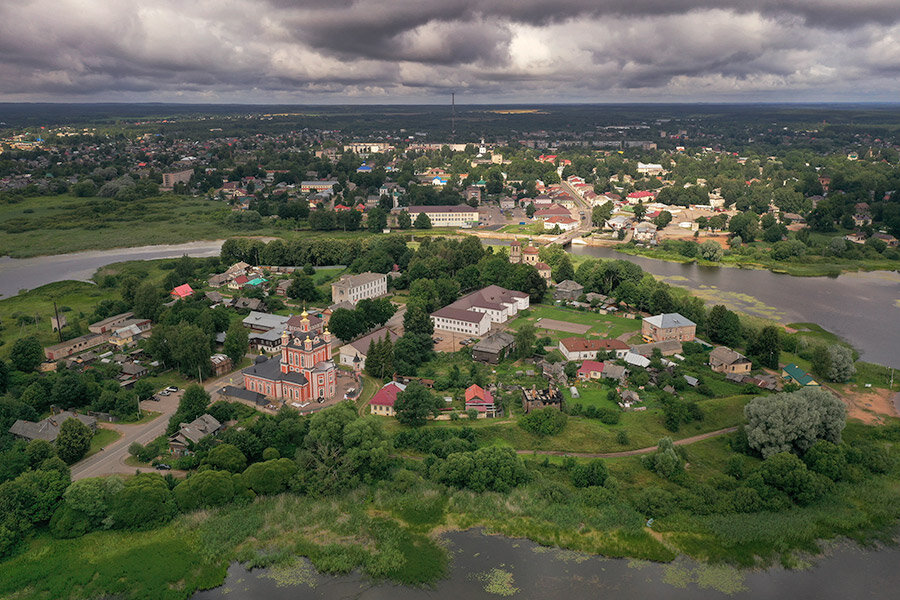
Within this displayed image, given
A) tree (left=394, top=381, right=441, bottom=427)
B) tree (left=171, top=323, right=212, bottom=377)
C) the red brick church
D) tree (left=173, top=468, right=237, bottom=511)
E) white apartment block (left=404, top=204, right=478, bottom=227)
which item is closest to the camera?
tree (left=173, top=468, right=237, bottom=511)

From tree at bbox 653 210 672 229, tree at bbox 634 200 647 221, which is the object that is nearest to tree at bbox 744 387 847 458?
tree at bbox 653 210 672 229

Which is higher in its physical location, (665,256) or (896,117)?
(896,117)

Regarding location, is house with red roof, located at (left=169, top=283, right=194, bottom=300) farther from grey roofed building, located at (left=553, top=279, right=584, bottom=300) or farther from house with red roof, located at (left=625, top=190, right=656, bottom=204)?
house with red roof, located at (left=625, top=190, right=656, bottom=204)

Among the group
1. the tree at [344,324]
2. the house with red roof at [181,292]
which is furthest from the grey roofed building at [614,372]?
the house with red roof at [181,292]

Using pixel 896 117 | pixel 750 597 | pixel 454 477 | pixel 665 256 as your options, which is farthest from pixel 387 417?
pixel 896 117

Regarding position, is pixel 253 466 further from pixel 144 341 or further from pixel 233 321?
pixel 233 321

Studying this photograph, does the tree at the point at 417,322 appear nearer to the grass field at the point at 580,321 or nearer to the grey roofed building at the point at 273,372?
the grass field at the point at 580,321
